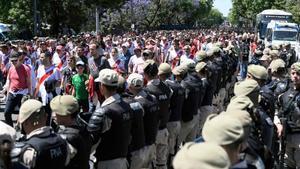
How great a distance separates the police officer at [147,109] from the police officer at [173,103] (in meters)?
1.01

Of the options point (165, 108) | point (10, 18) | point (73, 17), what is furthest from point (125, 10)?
point (165, 108)

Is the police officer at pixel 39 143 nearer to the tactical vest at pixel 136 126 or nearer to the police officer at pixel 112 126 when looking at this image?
the police officer at pixel 112 126

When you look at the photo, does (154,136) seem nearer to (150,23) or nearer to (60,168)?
(60,168)

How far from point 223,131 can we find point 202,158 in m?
0.66

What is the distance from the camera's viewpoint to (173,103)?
836 centimetres

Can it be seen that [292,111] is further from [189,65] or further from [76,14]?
[76,14]

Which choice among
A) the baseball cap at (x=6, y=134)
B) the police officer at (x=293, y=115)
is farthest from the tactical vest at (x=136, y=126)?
the baseball cap at (x=6, y=134)

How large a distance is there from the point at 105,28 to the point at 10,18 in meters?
16.1

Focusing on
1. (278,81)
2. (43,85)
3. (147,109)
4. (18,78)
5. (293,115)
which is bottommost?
(43,85)

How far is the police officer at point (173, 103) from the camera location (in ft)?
26.9

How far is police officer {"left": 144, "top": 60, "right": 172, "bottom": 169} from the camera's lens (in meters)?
7.65

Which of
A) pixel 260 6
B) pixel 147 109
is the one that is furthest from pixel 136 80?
pixel 260 6

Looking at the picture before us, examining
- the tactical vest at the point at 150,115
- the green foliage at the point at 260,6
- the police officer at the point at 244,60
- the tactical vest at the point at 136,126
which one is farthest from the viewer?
the green foliage at the point at 260,6

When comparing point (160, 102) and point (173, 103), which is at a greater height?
point (160, 102)
